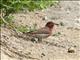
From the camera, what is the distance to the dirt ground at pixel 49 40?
971cm

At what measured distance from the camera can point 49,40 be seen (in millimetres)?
11461

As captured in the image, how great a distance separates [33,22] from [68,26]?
1092 mm

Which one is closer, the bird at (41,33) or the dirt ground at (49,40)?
the dirt ground at (49,40)

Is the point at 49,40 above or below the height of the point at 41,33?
below

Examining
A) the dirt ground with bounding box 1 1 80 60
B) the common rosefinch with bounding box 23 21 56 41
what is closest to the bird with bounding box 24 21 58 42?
the common rosefinch with bounding box 23 21 56 41

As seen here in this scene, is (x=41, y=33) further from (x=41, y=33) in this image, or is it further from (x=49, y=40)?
(x=49, y=40)

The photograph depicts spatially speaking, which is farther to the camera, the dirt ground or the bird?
the bird

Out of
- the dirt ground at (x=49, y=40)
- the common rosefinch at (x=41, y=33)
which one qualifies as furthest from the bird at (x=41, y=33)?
the dirt ground at (x=49, y=40)

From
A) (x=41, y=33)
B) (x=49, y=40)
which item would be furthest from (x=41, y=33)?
(x=49, y=40)

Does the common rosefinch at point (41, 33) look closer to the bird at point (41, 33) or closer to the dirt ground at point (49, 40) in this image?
the bird at point (41, 33)

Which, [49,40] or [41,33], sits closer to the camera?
[41,33]

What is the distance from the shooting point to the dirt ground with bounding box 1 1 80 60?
9.71 m

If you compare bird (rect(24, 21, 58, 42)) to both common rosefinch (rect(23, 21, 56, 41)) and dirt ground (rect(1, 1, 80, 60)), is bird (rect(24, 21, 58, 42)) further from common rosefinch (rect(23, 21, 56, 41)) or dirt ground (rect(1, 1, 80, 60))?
dirt ground (rect(1, 1, 80, 60))

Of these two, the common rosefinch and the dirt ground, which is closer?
the dirt ground
